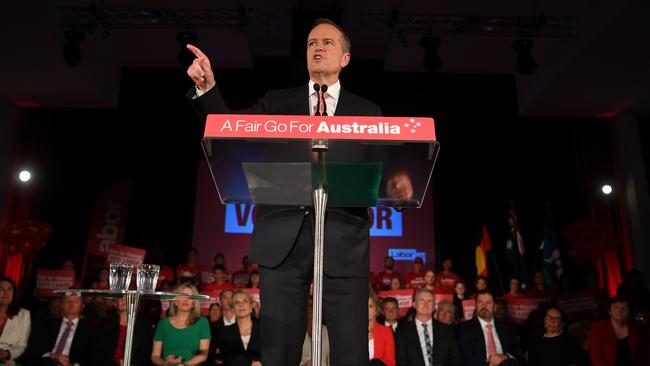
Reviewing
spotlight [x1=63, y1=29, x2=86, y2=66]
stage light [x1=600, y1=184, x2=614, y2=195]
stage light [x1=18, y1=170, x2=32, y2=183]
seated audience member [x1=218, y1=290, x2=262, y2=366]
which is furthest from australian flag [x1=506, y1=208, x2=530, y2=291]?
stage light [x1=18, y1=170, x2=32, y2=183]

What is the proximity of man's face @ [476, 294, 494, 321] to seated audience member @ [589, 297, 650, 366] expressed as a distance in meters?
0.87

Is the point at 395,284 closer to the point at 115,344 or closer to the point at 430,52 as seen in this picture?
the point at 430,52

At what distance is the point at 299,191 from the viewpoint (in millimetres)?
1329

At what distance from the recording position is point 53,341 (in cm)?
438

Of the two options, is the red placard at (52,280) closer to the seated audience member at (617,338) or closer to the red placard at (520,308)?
the red placard at (520,308)

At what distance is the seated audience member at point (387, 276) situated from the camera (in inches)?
275

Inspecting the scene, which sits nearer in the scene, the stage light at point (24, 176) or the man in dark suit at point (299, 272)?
the man in dark suit at point (299, 272)

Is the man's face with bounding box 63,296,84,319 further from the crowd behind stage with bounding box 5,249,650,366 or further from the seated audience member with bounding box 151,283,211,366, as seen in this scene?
the seated audience member with bounding box 151,283,211,366

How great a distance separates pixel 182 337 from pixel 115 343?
0.71m

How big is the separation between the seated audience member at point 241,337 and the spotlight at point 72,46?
12.6 feet

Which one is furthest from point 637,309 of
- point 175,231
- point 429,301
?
point 175,231

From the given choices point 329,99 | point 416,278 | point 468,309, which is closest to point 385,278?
point 416,278

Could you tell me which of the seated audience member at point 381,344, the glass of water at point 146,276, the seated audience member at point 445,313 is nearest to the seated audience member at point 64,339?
the seated audience member at point 381,344

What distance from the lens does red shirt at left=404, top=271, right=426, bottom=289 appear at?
22.3ft
